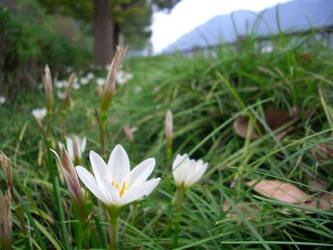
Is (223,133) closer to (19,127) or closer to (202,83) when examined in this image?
(202,83)

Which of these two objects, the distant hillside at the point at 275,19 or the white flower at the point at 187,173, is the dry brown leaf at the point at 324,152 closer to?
the white flower at the point at 187,173

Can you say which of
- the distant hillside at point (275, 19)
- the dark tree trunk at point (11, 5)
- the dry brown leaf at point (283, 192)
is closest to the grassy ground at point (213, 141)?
the dry brown leaf at point (283, 192)

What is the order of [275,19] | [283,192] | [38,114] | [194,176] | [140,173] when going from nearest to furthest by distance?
[140,173], [194,176], [283,192], [38,114], [275,19]

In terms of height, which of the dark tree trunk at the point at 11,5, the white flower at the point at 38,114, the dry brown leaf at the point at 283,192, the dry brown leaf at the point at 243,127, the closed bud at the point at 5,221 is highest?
the dark tree trunk at the point at 11,5

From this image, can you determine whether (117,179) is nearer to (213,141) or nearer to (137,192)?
(137,192)

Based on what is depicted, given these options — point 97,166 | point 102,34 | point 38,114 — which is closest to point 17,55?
point 38,114

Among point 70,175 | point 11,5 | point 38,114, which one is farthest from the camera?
point 11,5
